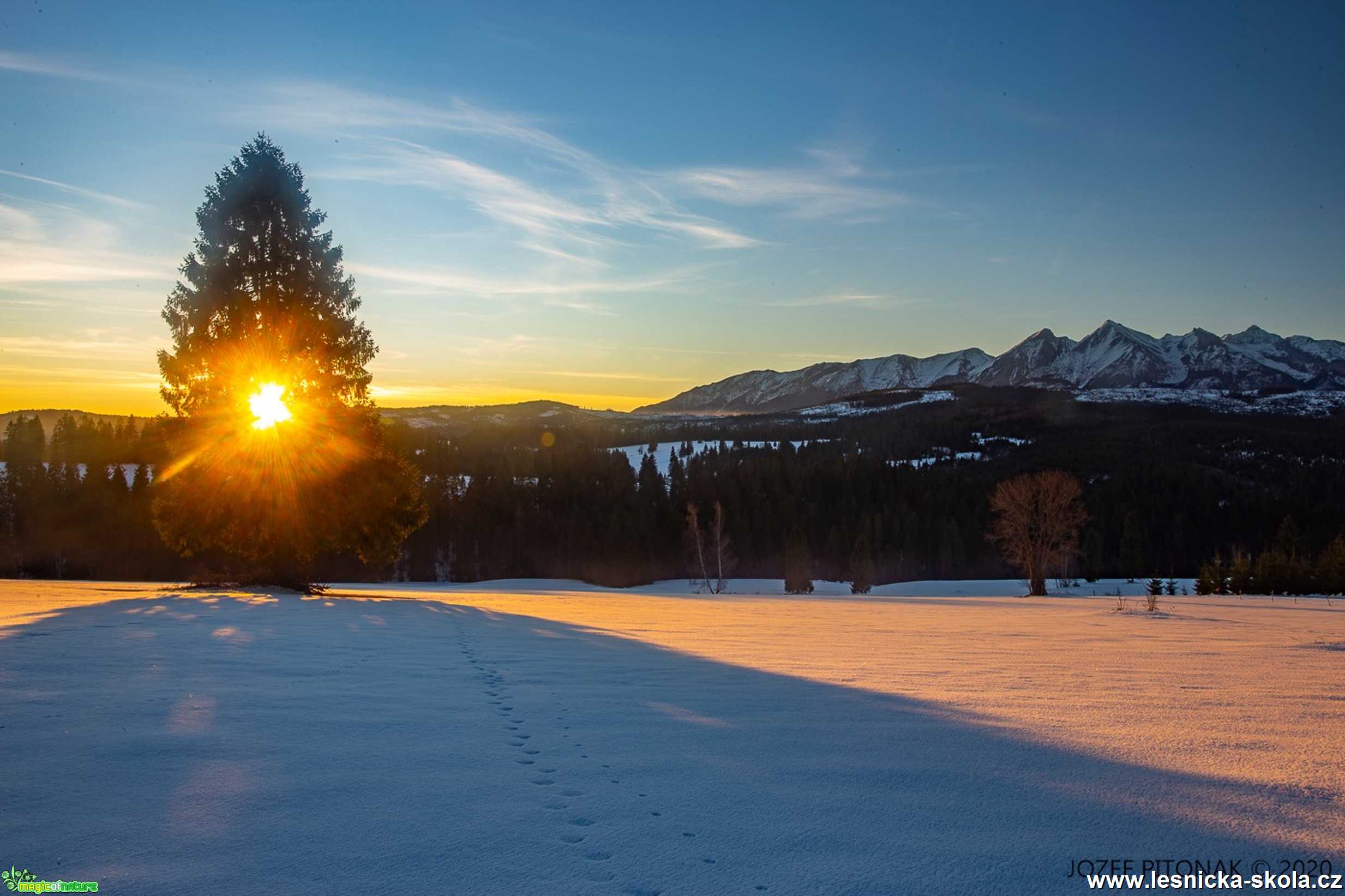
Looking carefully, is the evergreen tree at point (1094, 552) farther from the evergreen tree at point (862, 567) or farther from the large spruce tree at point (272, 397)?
the large spruce tree at point (272, 397)

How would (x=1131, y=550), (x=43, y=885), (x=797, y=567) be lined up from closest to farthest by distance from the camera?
(x=43, y=885) < (x=797, y=567) < (x=1131, y=550)

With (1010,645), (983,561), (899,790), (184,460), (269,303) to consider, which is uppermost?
(269,303)

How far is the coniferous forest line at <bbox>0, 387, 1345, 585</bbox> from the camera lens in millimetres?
71812

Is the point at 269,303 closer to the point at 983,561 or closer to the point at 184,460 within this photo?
the point at 184,460

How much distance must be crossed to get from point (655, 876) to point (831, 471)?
354 ft

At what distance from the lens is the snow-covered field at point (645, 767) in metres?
2.93

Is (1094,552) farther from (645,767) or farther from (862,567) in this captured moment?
(645,767)

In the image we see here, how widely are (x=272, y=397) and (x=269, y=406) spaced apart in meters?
0.25

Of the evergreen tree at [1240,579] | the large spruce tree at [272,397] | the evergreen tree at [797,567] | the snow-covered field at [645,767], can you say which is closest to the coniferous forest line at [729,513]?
the evergreen tree at [797,567]

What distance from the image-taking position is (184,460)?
1984 centimetres

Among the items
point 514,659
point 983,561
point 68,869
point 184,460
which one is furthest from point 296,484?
point 983,561

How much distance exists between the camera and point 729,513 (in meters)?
96.5

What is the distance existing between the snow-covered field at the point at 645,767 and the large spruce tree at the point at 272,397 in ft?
39.5

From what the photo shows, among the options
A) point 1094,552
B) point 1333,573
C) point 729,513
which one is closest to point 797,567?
point 729,513
